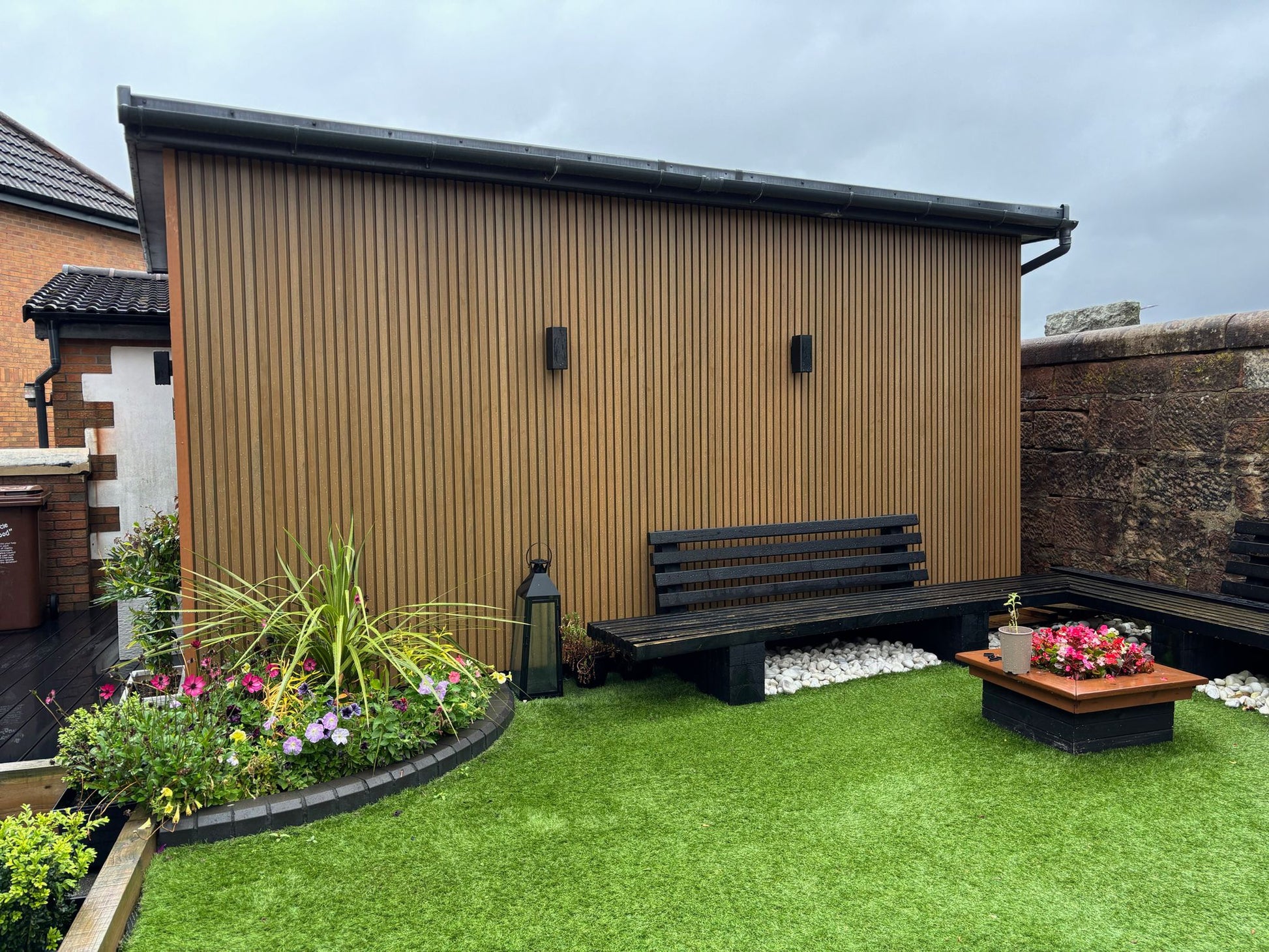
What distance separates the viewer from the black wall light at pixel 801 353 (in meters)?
5.50

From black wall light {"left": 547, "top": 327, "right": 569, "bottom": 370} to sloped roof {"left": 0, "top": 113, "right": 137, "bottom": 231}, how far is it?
9.26 m

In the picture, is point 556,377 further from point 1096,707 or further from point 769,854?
point 1096,707

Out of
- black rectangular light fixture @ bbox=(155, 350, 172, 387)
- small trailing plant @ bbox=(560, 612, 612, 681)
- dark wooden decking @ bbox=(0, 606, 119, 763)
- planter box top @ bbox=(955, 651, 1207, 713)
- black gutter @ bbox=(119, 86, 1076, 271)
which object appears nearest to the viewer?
planter box top @ bbox=(955, 651, 1207, 713)

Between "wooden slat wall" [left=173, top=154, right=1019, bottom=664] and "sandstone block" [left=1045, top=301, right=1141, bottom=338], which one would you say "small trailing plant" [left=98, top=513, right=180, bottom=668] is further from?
"sandstone block" [left=1045, top=301, right=1141, bottom=338]

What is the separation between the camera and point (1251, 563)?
516cm

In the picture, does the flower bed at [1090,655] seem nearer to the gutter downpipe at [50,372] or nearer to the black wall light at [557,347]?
the black wall light at [557,347]

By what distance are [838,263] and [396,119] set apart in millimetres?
3001

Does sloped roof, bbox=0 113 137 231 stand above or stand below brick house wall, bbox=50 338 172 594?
above

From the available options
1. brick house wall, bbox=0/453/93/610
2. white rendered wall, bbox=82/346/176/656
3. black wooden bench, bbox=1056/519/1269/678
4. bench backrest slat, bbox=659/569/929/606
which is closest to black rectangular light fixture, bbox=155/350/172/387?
white rendered wall, bbox=82/346/176/656

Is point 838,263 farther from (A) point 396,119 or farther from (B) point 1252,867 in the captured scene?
(B) point 1252,867

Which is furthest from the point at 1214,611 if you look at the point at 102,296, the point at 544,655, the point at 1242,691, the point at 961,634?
the point at 102,296

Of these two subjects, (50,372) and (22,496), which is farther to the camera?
(50,372)

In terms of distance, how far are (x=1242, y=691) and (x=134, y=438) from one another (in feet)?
25.8

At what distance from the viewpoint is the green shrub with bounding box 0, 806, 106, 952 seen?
7.78 feet
